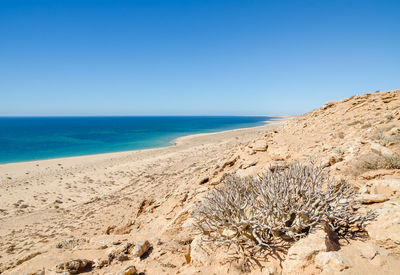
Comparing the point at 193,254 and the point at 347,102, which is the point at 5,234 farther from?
the point at 347,102

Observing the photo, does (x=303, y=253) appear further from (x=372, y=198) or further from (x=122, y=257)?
(x=122, y=257)

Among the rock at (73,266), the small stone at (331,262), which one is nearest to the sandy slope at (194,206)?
the small stone at (331,262)

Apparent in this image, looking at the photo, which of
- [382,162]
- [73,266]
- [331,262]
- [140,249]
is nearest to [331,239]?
[331,262]

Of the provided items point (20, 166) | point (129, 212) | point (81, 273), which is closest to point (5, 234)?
point (129, 212)

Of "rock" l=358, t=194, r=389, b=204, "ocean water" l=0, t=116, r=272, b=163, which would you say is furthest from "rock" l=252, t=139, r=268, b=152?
"ocean water" l=0, t=116, r=272, b=163

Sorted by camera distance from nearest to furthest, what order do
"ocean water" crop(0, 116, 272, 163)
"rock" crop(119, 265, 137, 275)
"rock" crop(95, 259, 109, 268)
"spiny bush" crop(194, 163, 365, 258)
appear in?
"spiny bush" crop(194, 163, 365, 258) → "rock" crop(119, 265, 137, 275) → "rock" crop(95, 259, 109, 268) → "ocean water" crop(0, 116, 272, 163)

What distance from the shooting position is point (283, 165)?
5629mm

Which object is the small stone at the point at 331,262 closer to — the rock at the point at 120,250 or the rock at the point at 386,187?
the rock at the point at 386,187

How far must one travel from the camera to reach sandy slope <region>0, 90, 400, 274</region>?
2.42 metres

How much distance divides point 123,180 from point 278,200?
50.9ft

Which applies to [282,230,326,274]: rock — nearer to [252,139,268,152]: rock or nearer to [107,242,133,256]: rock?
[107,242,133,256]: rock

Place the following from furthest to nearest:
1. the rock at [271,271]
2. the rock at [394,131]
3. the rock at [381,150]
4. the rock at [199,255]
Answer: the rock at [394,131] < the rock at [381,150] < the rock at [199,255] < the rock at [271,271]

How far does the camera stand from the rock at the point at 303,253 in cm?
229

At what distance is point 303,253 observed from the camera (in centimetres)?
232
